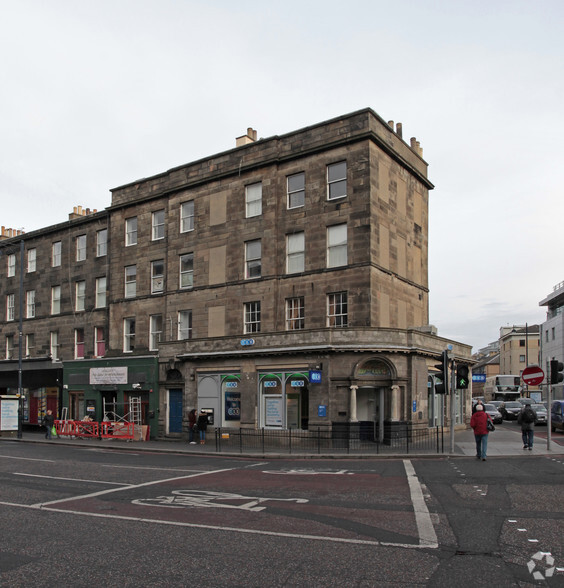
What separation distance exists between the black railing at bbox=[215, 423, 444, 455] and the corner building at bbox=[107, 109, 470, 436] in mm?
475

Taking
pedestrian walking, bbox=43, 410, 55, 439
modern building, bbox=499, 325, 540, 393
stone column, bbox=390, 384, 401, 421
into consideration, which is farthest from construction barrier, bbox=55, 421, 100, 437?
modern building, bbox=499, 325, 540, 393

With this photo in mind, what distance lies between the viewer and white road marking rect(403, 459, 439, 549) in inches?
338

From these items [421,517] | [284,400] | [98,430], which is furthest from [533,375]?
[98,430]

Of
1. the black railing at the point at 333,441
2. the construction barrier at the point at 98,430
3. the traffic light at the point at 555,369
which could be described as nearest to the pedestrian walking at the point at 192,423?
the black railing at the point at 333,441

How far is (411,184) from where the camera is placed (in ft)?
108

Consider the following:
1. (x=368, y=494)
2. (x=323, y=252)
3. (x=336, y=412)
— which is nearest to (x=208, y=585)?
(x=368, y=494)

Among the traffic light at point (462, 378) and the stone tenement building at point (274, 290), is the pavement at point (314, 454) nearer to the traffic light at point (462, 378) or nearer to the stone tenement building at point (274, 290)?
the stone tenement building at point (274, 290)

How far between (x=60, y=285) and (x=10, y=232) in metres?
10.6

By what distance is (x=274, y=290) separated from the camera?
99.5 ft

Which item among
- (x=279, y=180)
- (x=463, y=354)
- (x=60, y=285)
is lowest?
(x=463, y=354)

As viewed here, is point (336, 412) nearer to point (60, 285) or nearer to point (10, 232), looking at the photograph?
point (60, 285)

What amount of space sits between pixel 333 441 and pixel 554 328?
184 feet

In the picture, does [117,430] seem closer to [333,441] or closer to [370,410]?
[333,441]

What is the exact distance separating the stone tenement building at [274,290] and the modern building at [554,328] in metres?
39.6
